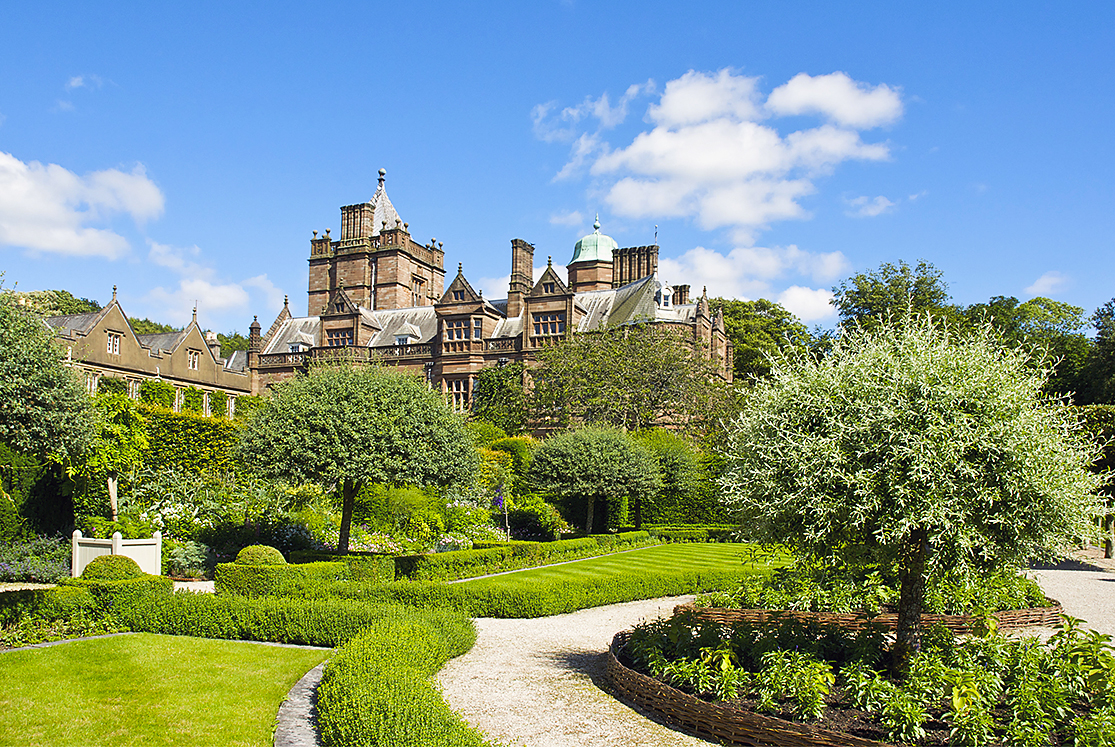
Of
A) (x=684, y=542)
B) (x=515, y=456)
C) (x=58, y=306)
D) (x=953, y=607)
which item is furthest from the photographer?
(x=58, y=306)

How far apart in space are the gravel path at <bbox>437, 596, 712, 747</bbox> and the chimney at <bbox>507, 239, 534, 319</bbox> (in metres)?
39.5

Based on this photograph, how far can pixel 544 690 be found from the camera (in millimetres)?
8820

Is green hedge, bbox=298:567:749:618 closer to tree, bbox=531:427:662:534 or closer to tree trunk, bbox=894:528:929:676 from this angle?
Result: tree trunk, bbox=894:528:929:676

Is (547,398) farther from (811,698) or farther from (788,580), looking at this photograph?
(811,698)

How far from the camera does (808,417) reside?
7.89 metres

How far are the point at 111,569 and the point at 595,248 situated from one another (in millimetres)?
52133

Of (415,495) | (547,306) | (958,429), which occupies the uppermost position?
(547,306)

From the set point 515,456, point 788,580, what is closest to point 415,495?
point 515,456

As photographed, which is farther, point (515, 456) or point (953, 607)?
point (515, 456)

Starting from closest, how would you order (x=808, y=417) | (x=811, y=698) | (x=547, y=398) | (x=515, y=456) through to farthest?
(x=811, y=698) → (x=808, y=417) → (x=515, y=456) → (x=547, y=398)

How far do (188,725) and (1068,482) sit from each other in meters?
Answer: 8.14

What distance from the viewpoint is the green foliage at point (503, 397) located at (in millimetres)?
43000

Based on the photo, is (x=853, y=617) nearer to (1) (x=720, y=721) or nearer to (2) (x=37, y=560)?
(1) (x=720, y=721)

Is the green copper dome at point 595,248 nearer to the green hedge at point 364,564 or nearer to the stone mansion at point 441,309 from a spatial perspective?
the stone mansion at point 441,309
